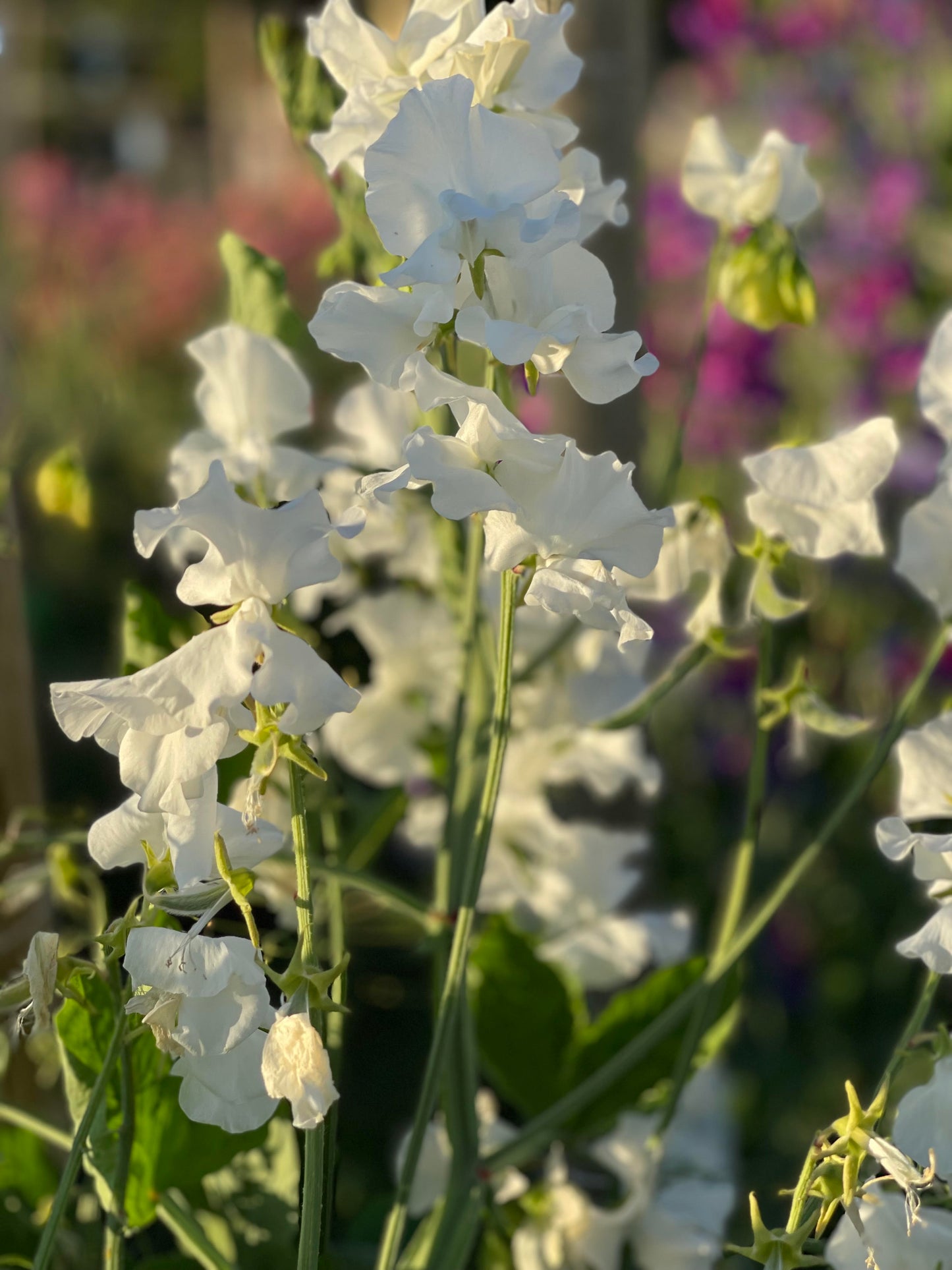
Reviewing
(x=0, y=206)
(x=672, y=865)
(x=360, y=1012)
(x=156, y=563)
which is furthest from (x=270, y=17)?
(x=0, y=206)

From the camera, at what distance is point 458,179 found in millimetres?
351

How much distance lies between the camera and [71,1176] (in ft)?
1.14

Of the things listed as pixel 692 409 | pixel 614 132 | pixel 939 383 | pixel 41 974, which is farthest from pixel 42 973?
pixel 692 409

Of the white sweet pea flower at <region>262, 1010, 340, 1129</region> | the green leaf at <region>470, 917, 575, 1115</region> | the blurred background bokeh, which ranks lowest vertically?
the blurred background bokeh

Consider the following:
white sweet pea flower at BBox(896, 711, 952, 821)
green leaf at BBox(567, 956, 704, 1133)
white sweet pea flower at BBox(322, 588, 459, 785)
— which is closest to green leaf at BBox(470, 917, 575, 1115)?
green leaf at BBox(567, 956, 704, 1133)

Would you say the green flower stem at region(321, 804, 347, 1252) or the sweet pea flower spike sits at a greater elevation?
the sweet pea flower spike

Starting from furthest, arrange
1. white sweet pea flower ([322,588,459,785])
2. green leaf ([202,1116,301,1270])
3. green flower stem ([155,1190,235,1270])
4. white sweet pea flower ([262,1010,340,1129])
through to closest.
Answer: white sweet pea flower ([322,588,459,785]), green leaf ([202,1116,301,1270]), green flower stem ([155,1190,235,1270]), white sweet pea flower ([262,1010,340,1129])

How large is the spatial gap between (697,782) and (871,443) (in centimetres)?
138

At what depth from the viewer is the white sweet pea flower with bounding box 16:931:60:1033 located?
326mm

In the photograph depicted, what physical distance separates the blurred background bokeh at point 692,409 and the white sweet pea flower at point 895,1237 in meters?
0.18

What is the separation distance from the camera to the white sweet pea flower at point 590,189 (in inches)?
16.4

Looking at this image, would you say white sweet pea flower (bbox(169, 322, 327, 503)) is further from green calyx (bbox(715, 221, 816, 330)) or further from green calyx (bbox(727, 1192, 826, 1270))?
green calyx (bbox(727, 1192, 826, 1270))

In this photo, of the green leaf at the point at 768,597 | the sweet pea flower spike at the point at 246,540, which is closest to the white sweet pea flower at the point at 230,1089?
the sweet pea flower spike at the point at 246,540

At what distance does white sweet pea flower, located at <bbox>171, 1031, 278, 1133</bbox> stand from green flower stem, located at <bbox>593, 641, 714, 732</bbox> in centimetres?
20
